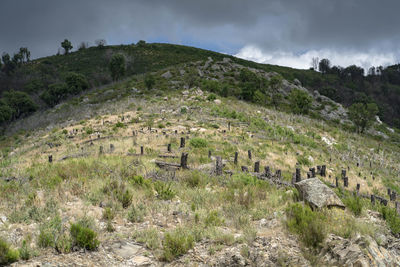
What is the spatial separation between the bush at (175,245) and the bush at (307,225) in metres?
2.24

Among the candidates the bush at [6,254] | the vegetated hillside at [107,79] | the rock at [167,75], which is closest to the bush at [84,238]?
the bush at [6,254]

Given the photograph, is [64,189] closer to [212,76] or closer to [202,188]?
[202,188]

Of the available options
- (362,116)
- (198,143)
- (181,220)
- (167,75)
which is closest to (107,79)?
(167,75)

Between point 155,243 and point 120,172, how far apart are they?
4.52 meters

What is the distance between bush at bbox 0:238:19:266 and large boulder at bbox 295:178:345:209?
6.64 meters

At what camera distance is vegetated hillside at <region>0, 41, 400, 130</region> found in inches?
2354

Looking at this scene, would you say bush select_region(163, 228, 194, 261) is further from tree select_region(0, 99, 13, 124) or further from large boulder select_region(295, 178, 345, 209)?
tree select_region(0, 99, 13, 124)

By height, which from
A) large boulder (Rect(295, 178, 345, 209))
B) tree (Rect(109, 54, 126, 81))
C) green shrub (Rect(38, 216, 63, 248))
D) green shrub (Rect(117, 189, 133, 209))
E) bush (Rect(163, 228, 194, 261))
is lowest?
bush (Rect(163, 228, 194, 261))

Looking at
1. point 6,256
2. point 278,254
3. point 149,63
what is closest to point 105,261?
point 6,256

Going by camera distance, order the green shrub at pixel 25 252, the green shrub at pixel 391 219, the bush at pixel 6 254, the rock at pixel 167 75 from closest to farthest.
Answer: the bush at pixel 6 254 → the green shrub at pixel 25 252 → the green shrub at pixel 391 219 → the rock at pixel 167 75

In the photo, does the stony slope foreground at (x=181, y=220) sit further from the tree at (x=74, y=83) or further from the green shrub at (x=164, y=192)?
the tree at (x=74, y=83)

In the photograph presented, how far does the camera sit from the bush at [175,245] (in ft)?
→ 15.2

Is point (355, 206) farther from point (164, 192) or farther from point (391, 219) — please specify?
point (164, 192)

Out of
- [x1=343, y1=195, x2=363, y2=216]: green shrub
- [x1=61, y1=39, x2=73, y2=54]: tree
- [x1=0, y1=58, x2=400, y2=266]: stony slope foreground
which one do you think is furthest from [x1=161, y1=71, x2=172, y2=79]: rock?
[x1=61, y1=39, x2=73, y2=54]: tree
